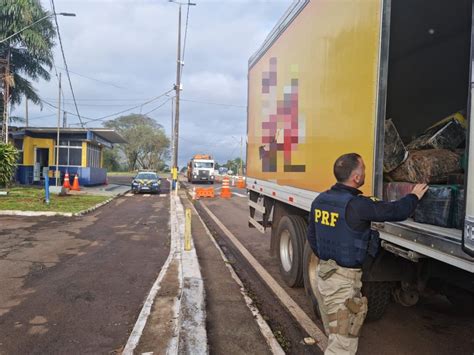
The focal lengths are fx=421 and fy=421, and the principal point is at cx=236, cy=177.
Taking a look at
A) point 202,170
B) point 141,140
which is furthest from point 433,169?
point 141,140

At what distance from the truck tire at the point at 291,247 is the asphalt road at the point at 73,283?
2.00m

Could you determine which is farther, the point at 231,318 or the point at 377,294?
the point at 231,318

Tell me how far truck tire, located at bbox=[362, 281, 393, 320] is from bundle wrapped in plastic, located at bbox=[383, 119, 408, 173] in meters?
1.20

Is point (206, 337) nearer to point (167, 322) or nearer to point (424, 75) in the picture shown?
point (167, 322)

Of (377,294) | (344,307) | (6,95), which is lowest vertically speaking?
(377,294)

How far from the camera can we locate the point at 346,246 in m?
2.94

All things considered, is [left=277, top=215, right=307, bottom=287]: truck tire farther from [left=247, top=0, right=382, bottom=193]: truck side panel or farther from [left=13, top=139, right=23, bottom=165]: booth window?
[left=13, top=139, right=23, bottom=165]: booth window

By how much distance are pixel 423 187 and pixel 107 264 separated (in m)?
5.79

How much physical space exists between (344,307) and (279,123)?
12.0ft

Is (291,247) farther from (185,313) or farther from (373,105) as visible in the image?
(373,105)

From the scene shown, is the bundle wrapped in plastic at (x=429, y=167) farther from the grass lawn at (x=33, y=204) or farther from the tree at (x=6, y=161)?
the tree at (x=6, y=161)

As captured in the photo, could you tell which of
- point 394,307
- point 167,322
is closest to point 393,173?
point 394,307

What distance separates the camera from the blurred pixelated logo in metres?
5.37

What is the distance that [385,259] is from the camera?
373cm
